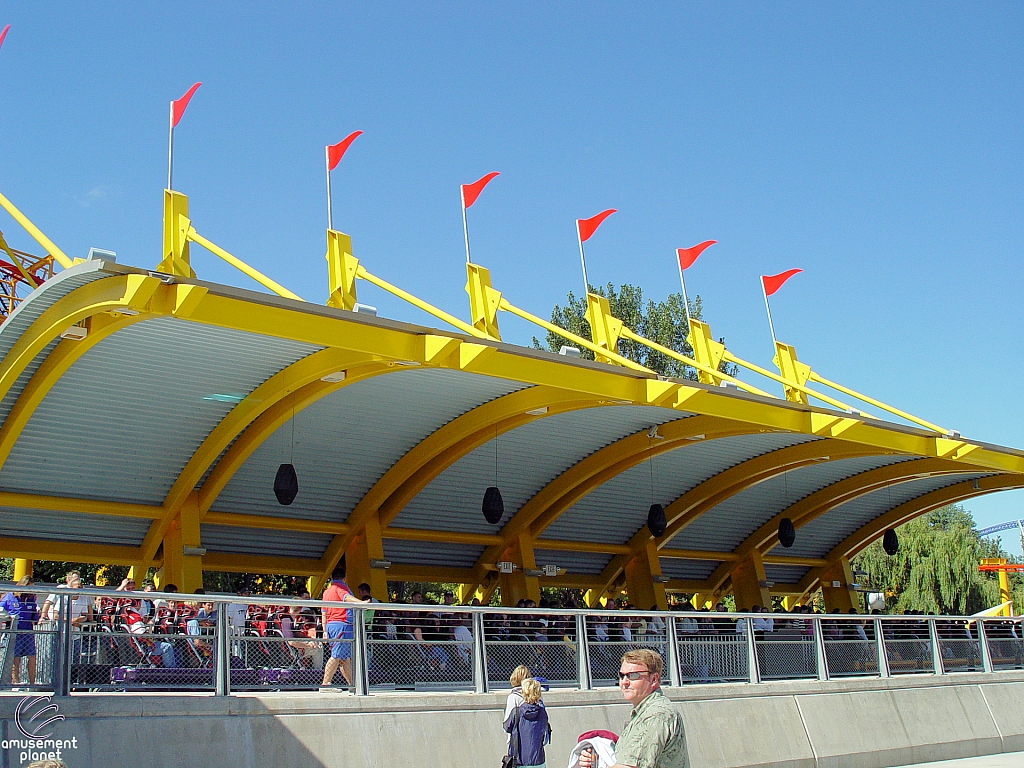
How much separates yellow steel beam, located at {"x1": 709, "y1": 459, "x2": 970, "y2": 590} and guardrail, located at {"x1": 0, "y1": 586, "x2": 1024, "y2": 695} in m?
6.14

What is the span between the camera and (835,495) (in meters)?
24.4

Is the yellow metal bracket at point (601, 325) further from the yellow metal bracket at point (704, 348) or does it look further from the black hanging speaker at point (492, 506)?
the black hanging speaker at point (492, 506)

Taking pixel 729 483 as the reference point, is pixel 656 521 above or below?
below

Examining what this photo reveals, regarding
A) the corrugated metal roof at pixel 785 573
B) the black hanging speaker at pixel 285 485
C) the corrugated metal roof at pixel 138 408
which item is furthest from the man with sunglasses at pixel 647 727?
the corrugated metal roof at pixel 785 573

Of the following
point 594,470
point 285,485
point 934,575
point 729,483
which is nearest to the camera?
point 285,485

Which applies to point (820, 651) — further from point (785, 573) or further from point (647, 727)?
point (785, 573)

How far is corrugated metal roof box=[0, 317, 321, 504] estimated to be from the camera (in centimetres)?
1363

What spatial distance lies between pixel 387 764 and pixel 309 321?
15.9 feet

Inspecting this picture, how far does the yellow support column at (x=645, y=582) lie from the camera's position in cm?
2300

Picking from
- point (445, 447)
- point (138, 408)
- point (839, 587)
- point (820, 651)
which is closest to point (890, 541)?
point (839, 587)

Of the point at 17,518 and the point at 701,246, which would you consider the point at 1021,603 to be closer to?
the point at 701,246

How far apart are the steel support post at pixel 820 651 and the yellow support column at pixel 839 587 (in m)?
12.1

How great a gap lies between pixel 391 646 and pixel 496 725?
1.45 meters

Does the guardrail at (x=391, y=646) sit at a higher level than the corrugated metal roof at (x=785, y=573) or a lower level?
lower
